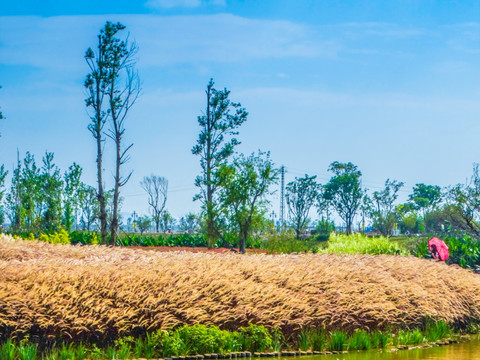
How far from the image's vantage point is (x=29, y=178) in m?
44.2

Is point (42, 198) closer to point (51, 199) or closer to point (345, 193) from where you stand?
point (51, 199)

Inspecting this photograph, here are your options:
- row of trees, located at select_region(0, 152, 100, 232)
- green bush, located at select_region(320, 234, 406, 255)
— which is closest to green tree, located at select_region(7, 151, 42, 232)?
row of trees, located at select_region(0, 152, 100, 232)

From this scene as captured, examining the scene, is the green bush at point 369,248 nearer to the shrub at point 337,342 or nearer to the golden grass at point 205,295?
the golden grass at point 205,295

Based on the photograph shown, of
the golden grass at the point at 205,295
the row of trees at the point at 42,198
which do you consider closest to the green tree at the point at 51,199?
the row of trees at the point at 42,198

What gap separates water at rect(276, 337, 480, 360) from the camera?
369 inches

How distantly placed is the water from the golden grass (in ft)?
1.87

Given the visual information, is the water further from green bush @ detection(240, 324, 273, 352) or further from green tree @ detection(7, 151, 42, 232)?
green tree @ detection(7, 151, 42, 232)

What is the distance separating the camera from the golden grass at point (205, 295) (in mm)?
8281

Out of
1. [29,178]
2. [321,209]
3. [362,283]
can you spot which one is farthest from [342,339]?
[321,209]

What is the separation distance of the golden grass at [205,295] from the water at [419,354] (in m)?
0.57

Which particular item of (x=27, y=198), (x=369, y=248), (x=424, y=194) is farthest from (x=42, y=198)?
(x=424, y=194)

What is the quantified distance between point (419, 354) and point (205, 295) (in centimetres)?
348

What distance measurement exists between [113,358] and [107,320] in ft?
1.68

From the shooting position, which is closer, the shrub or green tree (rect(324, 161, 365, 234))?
the shrub
